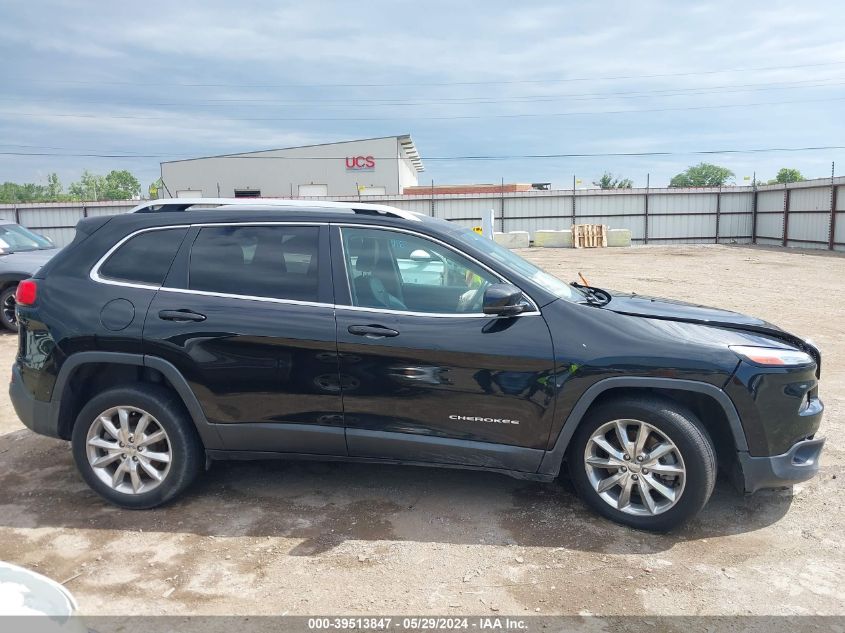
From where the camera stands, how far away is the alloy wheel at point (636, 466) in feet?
11.3

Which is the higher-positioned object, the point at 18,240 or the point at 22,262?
the point at 18,240

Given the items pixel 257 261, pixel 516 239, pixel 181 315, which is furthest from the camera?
pixel 516 239

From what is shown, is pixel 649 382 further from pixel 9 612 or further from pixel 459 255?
pixel 9 612

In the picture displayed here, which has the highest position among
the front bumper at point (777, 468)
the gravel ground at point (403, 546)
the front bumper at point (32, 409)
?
the front bumper at point (32, 409)

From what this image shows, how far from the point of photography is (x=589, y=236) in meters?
30.3

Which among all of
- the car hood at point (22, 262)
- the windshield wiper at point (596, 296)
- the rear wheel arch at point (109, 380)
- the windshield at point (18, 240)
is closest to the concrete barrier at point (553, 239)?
the windshield at point (18, 240)

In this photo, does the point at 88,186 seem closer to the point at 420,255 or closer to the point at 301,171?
the point at 301,171

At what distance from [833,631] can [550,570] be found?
1202 mm

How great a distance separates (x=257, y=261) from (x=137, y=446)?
51.6 inches

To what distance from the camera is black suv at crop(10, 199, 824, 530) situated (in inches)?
136

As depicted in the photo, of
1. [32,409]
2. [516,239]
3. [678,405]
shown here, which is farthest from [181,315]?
[516,239]

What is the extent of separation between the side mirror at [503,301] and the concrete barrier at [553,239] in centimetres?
2804

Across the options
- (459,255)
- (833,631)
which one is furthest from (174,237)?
(833,631)

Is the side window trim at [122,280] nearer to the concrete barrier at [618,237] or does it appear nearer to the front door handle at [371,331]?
the front door handle at [371,331]
